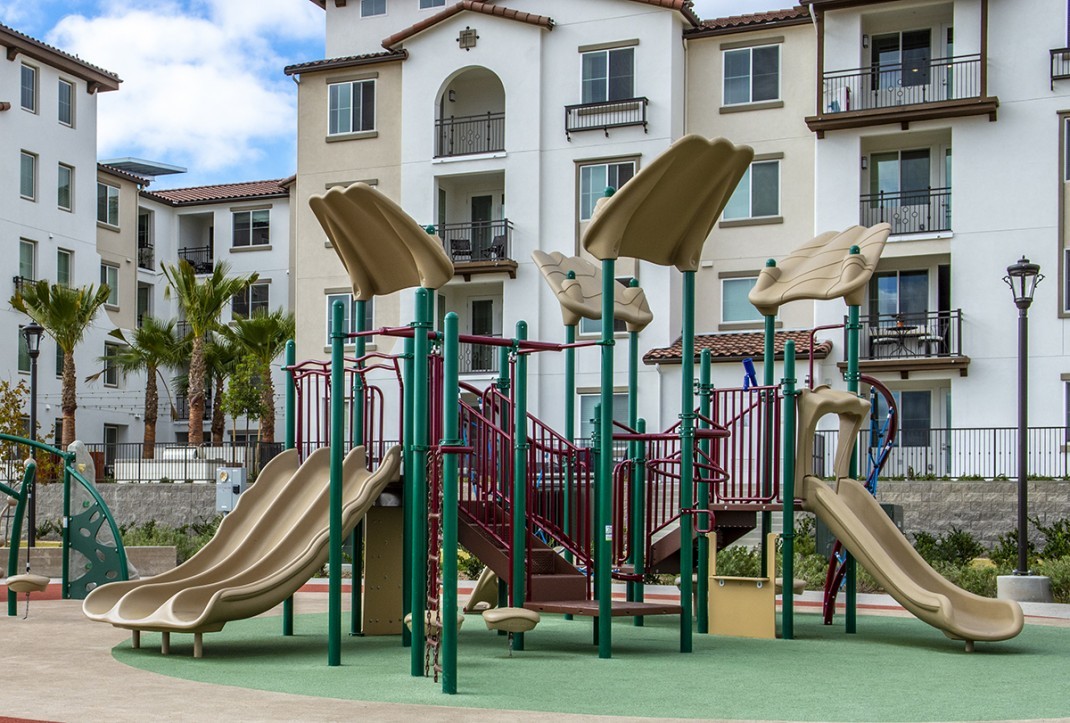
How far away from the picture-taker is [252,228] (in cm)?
5584

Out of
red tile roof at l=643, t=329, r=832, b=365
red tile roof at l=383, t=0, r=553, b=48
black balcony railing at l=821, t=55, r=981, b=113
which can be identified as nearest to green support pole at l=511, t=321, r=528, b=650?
red tile roof at l=643, t=329, r=832, b=365

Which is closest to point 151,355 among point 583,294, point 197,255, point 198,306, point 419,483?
point 198,306

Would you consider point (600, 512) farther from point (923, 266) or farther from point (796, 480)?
point (923, 266)

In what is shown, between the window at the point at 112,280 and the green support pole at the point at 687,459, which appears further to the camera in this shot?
the window at the point at 112,280

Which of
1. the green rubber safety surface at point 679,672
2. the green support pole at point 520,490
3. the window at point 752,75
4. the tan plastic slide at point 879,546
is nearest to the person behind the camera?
the green rubber safety surface at point 679,672

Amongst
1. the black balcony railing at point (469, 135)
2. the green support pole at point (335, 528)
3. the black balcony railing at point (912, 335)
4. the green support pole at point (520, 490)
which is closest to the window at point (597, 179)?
the black balcony railing at point (469, 135)

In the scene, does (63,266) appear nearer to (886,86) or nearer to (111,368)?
(111,368)

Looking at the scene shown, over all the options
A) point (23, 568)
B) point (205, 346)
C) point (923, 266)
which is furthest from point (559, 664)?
point (205, 346)

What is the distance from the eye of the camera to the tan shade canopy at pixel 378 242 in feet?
39.3

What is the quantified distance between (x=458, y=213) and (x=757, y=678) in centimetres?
3080

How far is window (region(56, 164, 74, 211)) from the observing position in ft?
159

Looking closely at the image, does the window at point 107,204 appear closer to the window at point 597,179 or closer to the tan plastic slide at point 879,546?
the window at point 597,179

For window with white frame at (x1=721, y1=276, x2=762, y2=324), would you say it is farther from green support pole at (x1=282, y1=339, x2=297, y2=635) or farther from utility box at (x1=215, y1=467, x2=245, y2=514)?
green support pole at (x1=282, y1=339, x2=297, y2=635)

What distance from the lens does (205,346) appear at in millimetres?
47562
